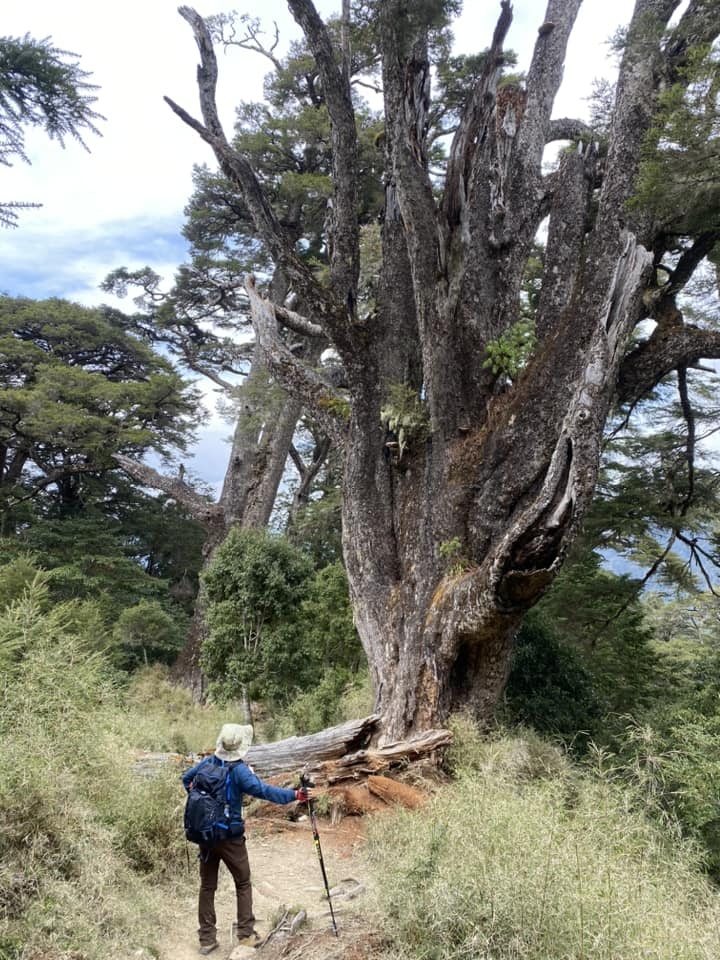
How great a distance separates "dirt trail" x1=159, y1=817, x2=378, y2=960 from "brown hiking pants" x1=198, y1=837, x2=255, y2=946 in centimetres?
13

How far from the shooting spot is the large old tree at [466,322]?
6625 millimetres

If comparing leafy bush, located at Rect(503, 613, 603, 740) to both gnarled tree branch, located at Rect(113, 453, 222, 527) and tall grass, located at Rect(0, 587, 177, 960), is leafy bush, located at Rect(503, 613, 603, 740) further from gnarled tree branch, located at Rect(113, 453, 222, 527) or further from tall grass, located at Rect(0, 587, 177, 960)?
gnarled tree branch, located at Rect(113, 453, 222, 527)

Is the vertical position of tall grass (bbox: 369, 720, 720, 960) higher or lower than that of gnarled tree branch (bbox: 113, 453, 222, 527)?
lower

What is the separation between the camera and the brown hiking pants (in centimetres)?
393

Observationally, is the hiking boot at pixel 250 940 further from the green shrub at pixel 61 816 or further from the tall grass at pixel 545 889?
the tall grass at pixel 545 889

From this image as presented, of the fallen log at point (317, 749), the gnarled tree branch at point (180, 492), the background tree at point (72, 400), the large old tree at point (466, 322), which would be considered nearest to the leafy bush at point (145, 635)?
the gnarled tree branch at point (180, 492)

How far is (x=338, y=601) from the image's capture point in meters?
12.2

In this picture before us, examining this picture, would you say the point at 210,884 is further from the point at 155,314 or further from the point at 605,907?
the point at 155,314

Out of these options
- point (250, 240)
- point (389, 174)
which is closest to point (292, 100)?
point (250, 240)

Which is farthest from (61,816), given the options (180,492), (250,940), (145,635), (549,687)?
(145,635)

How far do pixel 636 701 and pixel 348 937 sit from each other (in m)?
8.80

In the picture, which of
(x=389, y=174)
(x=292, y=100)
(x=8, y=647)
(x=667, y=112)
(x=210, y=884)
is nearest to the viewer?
(x=210, y=884)

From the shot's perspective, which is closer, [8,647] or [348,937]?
[348,937]

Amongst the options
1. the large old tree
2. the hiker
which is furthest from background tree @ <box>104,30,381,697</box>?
the hiker
